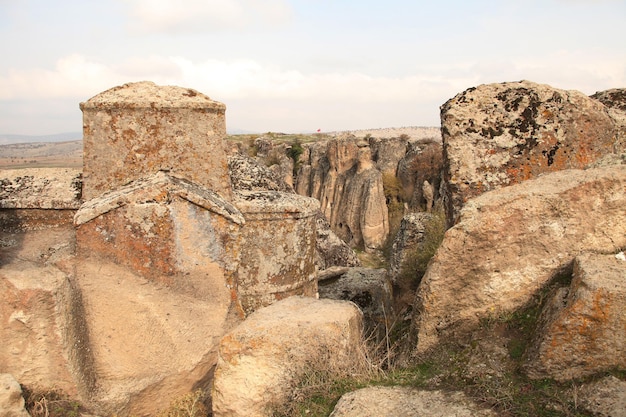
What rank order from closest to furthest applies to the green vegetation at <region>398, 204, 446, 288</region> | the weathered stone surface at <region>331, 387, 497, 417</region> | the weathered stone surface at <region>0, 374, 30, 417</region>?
1. the weathered stone surface at <region>331, 387, 497, 417</region>
2. the weathered stone surface at <region>0, 374, 30, 417</region>
3. the green vegetation at <region>398, 204, 446, 288</region>

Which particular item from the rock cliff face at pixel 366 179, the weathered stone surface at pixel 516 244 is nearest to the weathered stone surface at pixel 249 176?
the weathered stone surface at pixel 516 244

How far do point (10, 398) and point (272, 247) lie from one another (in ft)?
8.43

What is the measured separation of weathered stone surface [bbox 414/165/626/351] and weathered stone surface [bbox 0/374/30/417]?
2.36 meters

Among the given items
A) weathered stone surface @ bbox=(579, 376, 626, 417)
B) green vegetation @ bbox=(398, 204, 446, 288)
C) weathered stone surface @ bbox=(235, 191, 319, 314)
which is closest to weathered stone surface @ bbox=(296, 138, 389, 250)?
green vegetation @ bbox=(398, 204, 446, 288)

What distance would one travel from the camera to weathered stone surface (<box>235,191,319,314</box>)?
4.88 meters

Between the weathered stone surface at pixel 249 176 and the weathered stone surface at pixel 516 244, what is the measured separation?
3141mm

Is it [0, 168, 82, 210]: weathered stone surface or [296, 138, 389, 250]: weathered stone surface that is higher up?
[0, 168, 82, 210]: weathered stone surface

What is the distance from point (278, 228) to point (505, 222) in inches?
95.2

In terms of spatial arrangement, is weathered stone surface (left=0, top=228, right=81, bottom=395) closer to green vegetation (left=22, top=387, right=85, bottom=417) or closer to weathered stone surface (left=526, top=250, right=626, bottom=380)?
green vegetation (left=22, top=387, right=85, bottom=417)

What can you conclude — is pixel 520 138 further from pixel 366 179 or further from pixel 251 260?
pixel 366 179


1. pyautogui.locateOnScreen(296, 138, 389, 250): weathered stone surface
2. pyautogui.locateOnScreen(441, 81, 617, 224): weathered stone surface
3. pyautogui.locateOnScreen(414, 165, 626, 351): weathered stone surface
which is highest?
pyautogui.locateOnScreen(441, 81, 617, 224): weathered stone surface

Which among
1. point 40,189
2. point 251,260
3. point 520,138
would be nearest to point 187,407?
point 251,260

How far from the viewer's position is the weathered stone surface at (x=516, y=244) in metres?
3.08

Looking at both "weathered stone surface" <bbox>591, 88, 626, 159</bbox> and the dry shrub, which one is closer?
the dry shrub
